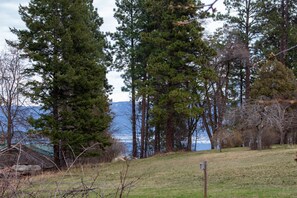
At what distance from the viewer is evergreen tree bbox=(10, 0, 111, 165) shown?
22.6 m

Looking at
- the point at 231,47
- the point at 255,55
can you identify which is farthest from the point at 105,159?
the point at 255,55

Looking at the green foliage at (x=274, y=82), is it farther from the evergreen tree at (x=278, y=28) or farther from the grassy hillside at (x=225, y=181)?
the grassy hillside at (x=225, y=181)

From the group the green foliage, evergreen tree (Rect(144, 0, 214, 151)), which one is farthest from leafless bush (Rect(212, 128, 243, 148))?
the green foliage

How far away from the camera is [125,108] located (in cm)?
3853

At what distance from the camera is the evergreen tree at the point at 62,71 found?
74.1ft

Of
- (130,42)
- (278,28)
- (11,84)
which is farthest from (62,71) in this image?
(278,28)

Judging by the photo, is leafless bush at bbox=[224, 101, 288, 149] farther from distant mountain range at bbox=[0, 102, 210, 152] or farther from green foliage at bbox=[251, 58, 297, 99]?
distant mountain range at bbox=[0, 102, 210, 152]

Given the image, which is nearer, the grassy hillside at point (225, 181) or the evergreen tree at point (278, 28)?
the grassy hillside at point (225, 181)

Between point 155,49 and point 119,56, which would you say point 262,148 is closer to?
point 155,49

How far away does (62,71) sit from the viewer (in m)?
23.0

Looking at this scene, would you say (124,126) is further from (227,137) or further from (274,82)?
(274,82)

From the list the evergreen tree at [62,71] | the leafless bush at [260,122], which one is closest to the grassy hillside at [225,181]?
the leafless bush at [260,122]

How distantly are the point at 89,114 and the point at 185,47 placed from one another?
22.6 feet

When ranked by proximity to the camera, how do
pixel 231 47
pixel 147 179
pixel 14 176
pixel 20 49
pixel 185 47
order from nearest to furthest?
pixel 14 176 < pixel 147 179 < pixel 20 49 < pixel 185 47 < pixel 231 47
